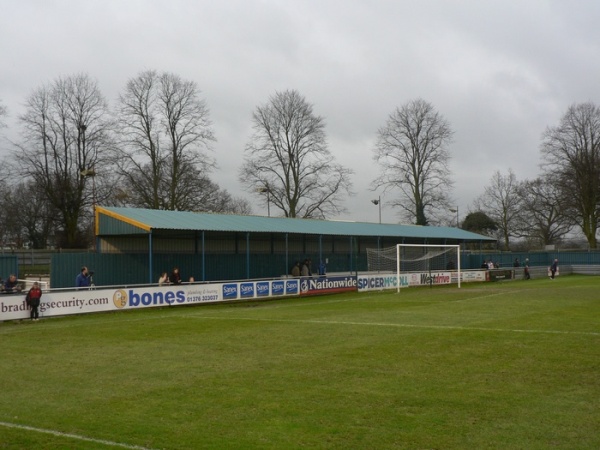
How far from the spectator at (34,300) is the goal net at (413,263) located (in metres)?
24.0

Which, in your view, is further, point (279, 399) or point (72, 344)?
point (72, 344)

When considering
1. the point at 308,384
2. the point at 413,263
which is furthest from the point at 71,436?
the point at 413,263

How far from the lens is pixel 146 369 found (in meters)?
12.1

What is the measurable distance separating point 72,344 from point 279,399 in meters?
8.59

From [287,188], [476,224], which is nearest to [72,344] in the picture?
[287,188]

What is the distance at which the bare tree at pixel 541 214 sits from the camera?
7231 centimetres

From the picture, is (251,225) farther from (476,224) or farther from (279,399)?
(476,224)

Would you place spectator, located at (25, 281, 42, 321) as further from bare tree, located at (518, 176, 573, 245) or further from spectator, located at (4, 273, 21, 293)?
bare tree, located at (518, 176, 573, 245)

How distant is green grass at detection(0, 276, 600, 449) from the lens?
297 inches

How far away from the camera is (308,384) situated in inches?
414

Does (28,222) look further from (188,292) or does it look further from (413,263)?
(188,292)

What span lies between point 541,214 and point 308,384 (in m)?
71.6

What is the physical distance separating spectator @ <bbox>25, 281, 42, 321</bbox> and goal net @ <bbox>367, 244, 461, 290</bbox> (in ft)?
78.7

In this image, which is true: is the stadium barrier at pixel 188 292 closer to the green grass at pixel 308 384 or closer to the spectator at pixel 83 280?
the spectator at pixel 83 280
